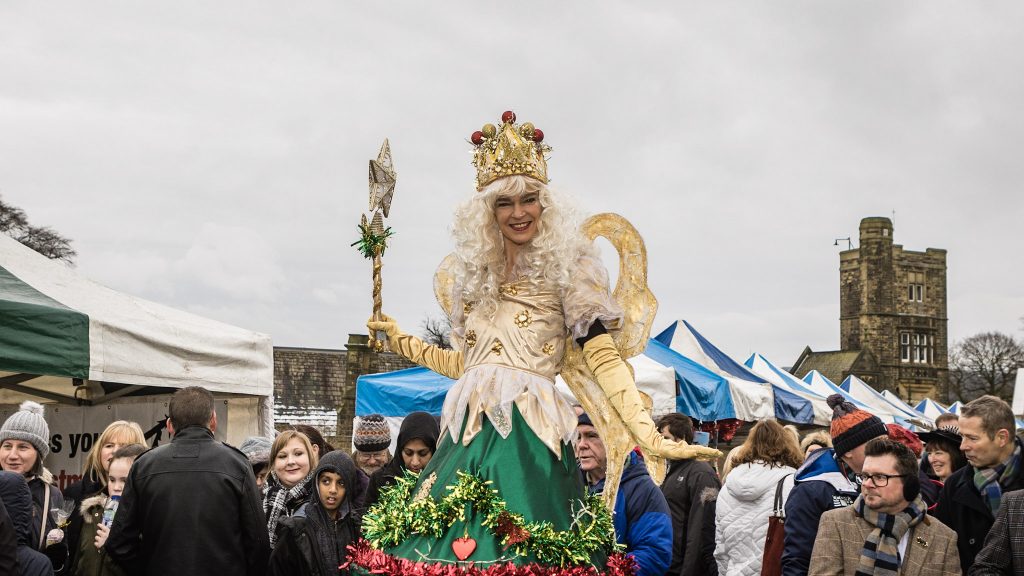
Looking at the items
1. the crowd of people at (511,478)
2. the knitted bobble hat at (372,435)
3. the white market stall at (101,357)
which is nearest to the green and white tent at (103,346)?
the white market stall at (101,357)

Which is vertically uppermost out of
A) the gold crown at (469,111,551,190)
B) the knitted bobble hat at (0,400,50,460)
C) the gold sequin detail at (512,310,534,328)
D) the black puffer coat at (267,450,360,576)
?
the gold crown at (469,111,551,190)

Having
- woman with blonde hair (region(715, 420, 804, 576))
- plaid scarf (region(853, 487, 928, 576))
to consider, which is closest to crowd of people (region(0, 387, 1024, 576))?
plaid scarf (region(853, 487, 928, 576))

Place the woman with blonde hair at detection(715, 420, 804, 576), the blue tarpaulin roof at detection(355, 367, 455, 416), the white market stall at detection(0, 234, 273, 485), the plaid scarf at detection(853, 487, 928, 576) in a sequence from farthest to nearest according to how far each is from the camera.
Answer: the blue tarpaulin roof at detection(355, 367, 455, 416) → the white market stall at detection(0, 234, 273, 485) → the woman with blonde hair at detection(715, 420, 804, 576) → the plaid scarf at detection(853, 487, 928, 576)

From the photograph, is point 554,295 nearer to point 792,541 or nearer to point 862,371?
point 792,541

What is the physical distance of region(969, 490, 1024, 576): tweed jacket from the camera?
12.7ft

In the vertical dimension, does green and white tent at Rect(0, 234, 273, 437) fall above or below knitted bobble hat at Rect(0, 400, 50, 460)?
above

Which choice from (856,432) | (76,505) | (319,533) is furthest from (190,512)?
(856,432)

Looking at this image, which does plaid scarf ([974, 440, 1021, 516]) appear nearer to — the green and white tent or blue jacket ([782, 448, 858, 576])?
blue jacket ([782, 448, 858, 576])

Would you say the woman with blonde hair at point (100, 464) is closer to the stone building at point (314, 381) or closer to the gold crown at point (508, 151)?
the gold crown at point (508, 151)

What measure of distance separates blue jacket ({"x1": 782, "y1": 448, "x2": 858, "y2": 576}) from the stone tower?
68.7 metres

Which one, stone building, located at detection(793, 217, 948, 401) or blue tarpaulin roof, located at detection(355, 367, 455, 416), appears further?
stone building, located at detection(793, 217, 948, 401)

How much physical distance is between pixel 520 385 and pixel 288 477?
1.89 meters

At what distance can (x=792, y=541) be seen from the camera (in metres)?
4.69

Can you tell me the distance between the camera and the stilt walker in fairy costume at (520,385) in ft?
12.2
